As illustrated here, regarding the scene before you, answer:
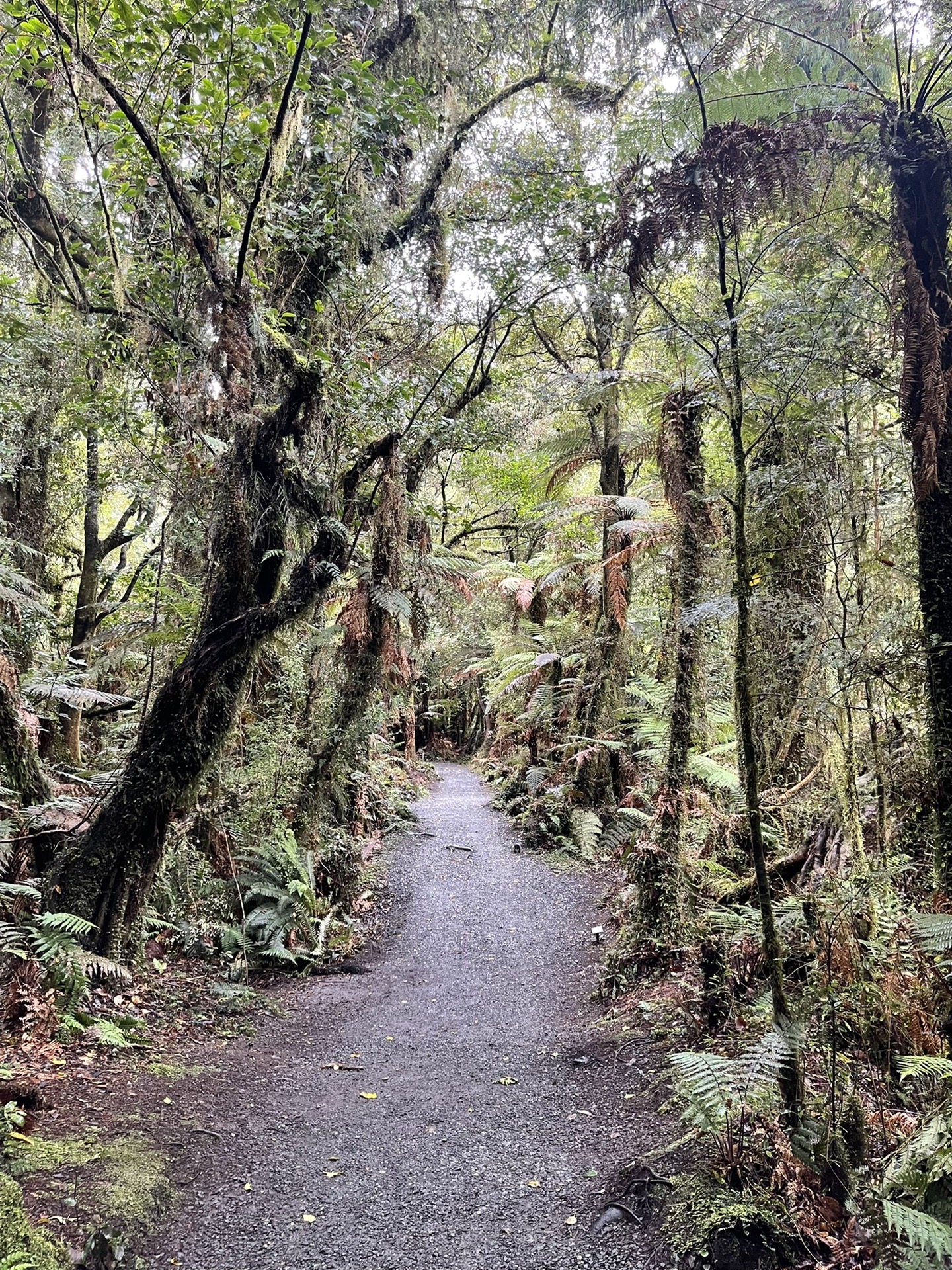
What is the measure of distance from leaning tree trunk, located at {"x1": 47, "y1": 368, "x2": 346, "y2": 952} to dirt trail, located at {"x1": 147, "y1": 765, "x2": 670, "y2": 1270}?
61.5 inches

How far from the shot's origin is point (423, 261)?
890cm

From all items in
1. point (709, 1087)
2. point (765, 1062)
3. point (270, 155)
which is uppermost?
point (270, 155)

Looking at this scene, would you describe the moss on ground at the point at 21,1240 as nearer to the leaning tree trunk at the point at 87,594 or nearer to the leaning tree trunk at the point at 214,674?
the leaning tree trunk at the point at 214,674

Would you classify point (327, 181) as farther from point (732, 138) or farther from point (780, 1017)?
point (780, 1017)

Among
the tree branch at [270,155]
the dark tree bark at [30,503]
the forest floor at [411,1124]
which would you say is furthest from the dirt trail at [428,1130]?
the dark tree bark at [30,503]

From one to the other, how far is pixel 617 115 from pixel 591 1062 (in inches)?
431

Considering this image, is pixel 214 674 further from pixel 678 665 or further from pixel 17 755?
pixel 678 665

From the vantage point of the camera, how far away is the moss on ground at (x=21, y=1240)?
2.46 metres

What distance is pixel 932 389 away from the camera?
117 inches

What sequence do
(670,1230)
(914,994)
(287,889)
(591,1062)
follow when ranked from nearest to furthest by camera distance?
(670,1230) → (914,994) → (591,1062) → (287,889)

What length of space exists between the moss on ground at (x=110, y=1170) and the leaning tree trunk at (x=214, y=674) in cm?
188

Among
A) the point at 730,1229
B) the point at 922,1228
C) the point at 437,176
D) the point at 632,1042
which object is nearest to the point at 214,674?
the point at 632,1042

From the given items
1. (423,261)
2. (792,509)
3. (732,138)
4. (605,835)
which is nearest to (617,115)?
(423,261)

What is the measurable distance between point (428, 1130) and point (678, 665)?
12.6ft
